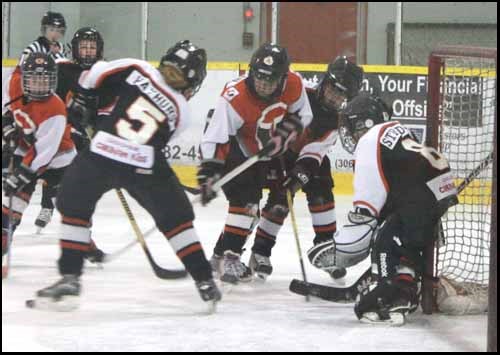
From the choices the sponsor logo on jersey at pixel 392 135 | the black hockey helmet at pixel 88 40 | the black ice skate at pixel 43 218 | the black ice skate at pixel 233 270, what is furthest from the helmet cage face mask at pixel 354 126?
the black ice skate at pixel 43 218

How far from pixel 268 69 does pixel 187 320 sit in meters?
0.93

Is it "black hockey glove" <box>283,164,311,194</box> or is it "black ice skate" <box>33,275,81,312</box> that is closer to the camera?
"black ice skate" <box>33,275,81,312</box>

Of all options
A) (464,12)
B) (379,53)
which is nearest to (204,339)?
(379,53)

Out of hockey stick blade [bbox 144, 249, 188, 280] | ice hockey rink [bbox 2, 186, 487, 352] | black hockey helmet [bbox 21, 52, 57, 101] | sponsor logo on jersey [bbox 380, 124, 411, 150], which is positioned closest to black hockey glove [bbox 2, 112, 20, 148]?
black hockey helmet [bbox 21, 52, 57, 101]

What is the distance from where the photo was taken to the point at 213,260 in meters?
4.05

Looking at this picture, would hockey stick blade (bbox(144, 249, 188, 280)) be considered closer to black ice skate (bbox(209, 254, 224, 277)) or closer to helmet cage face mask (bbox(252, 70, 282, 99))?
black ice skate (bbox(209, 254, 224, 277))

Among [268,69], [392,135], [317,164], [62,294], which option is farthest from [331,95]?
[62,294]

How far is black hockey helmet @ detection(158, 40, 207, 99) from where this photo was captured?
3.21 m

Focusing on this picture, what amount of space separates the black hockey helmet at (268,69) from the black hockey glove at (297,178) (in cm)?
29

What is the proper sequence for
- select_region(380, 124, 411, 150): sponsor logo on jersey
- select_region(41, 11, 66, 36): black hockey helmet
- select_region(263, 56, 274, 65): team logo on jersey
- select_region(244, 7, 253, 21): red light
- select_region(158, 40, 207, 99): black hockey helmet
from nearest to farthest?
select_region(380, 124, 411, 150): sponsor logo on jersey
select_region(158, 40, 207, 99): black hockey helmet
select_region(263, 56, 274, 65): team logo on jersey
select_region(41, 11, 66, 36): black hockey helmet
select_region(244, 7, 253, 21): red light

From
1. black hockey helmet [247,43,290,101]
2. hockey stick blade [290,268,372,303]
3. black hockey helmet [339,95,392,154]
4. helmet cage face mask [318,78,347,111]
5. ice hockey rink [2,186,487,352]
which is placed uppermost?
black hockey helmet [247,43,290,101]

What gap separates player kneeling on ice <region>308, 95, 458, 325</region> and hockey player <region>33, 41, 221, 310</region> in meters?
0.47

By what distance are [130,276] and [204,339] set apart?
3.83 feet

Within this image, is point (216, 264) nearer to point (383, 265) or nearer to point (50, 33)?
point (383, 265)
